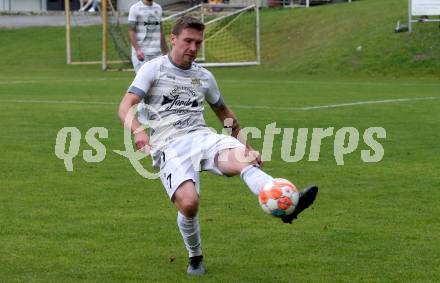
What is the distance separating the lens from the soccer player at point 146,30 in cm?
1975

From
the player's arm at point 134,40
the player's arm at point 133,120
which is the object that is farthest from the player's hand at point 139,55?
the player's arm at point 133,120

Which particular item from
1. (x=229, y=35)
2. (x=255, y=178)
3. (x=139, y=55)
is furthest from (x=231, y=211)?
(x=229, y=35)

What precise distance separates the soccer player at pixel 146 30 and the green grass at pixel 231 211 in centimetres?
135

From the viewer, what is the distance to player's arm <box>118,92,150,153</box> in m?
7.78

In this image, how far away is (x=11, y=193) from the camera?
38.7 feet

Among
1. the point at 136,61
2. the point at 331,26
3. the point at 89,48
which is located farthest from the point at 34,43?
the point at 136,61

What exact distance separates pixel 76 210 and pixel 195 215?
2985 millimetres

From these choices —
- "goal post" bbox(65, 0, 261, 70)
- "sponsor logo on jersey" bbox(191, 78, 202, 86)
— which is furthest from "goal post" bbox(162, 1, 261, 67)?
"sponsor logo on jersey" bbox(191, 78, 202, 86)

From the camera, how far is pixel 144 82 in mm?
8461

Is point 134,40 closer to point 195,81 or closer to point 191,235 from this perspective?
point 195,81

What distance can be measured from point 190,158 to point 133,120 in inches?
19.4

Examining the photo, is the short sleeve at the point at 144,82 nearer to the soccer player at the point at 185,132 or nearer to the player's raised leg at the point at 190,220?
the soccer player at the point at 185,132

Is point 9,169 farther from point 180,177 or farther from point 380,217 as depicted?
point 180,177

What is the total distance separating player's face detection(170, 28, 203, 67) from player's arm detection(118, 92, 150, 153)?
1.45ft
